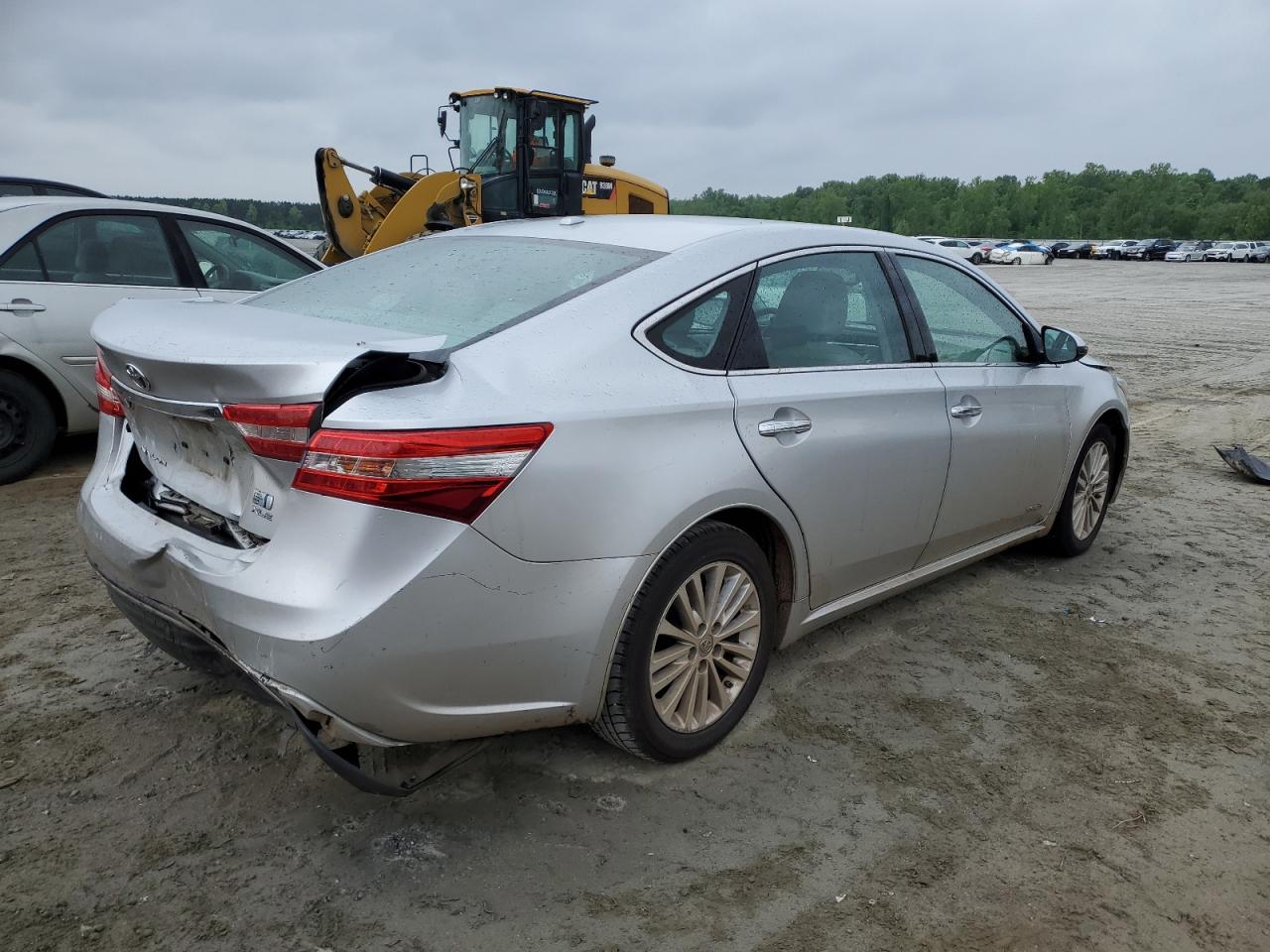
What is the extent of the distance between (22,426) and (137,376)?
12.6 feet

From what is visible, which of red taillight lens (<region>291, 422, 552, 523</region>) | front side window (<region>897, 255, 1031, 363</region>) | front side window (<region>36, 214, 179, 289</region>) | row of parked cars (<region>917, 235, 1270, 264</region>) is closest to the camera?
red taillight lens (<region>291, 422, 552, 523</region>)

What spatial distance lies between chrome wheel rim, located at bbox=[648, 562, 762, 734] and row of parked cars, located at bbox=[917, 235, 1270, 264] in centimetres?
5296

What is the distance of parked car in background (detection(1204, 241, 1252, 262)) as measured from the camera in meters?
62.2

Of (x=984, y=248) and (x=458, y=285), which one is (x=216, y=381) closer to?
(x=458, y=285)

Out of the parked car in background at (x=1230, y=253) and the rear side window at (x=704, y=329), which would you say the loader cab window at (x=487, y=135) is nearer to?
the rear side window at (x=704, y=329)

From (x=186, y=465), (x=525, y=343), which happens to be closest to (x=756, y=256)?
(x=525, y=343)

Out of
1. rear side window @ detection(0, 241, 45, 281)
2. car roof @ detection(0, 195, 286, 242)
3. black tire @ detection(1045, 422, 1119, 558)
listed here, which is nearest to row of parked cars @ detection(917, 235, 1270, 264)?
black tire @ detection(1045, 422, 1119, 558)

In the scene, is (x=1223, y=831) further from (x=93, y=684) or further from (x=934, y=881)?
(x=93, y=684)

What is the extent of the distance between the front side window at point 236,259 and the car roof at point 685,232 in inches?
135

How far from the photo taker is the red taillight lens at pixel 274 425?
2238mm

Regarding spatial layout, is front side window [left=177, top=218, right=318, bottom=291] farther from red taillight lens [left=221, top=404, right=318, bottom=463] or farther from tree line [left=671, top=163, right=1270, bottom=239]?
tree line [left=671, top=163, right=1270, bottom=239]

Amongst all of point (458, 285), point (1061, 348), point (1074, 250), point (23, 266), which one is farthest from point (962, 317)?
point (1074, 250)

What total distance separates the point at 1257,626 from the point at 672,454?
2980mm

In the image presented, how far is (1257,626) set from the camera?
164 inches
